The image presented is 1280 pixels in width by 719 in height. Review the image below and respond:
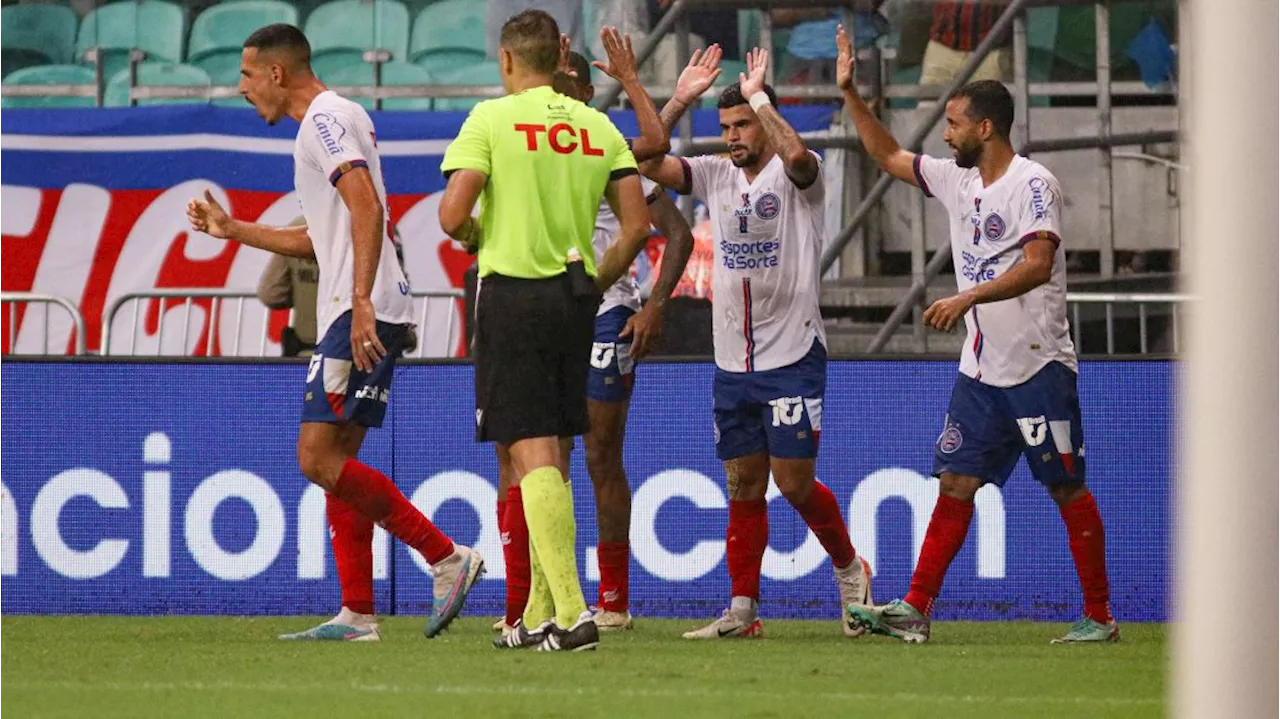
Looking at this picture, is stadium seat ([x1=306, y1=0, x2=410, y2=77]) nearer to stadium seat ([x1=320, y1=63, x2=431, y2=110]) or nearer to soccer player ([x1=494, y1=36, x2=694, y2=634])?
stadium seat ([x1=320, y1=63, x2=431, y2=110])

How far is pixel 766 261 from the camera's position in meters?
8.05

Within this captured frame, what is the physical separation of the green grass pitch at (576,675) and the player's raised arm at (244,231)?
1.37 metres

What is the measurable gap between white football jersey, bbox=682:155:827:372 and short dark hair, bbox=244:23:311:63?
149 centimetres

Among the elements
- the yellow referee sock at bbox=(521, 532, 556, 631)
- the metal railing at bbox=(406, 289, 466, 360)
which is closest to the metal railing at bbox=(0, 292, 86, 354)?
the metal railing at bbox=(406, 289, 466, 360)

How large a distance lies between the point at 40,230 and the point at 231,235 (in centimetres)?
564

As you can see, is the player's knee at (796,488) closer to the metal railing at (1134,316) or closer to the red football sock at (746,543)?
the red football sock at (746,543)

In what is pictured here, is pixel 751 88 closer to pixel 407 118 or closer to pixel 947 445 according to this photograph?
pixel 947 445

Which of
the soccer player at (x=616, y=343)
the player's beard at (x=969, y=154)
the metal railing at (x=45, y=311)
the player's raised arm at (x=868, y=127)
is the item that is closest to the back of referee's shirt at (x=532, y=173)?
the soccer player at (x=616, y=343)

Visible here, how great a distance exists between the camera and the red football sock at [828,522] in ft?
26.3

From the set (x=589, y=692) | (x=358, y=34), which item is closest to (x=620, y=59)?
(x=589, y=692)

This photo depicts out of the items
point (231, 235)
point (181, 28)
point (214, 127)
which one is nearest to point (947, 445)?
point (231, 235)

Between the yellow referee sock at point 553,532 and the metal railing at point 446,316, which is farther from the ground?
the metal railing at point 446,316

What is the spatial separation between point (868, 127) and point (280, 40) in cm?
209

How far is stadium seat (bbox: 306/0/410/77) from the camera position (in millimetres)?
13266
